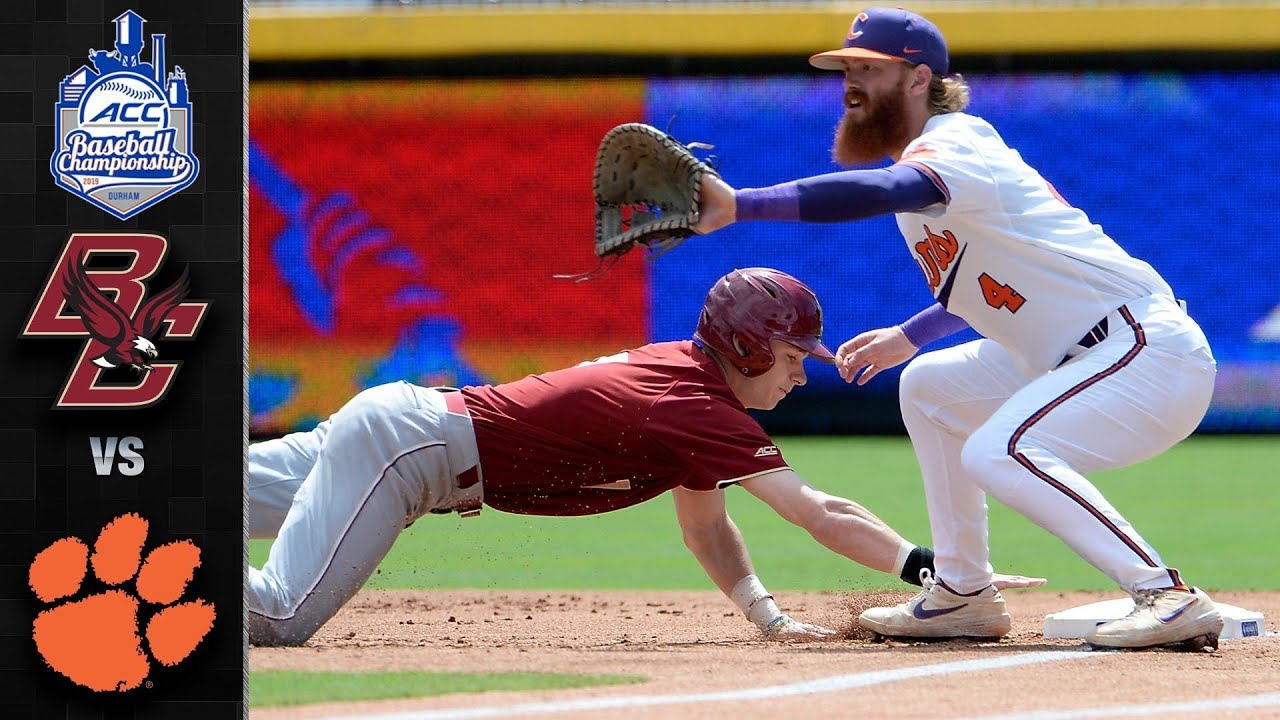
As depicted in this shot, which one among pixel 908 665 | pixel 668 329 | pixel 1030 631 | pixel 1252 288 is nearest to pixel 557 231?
pixel 668 329

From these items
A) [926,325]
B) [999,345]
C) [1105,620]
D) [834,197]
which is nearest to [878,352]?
[926,325]

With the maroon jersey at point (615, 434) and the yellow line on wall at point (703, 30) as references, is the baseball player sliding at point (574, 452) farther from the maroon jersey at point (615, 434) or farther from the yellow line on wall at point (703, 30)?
the yellow line on wall at point (703, 30)

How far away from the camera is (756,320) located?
495cm

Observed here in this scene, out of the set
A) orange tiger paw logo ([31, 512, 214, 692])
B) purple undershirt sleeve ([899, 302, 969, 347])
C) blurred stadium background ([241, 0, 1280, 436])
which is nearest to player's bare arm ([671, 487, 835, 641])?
purple undershirt sleeve ([899, 302, 969, 347])

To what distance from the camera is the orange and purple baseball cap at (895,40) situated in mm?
5145

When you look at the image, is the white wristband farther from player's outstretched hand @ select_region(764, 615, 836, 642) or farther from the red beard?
the red beard

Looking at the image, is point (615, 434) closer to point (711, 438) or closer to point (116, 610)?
point (711, 438)

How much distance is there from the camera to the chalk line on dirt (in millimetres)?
3594

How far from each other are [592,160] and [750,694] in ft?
39.6

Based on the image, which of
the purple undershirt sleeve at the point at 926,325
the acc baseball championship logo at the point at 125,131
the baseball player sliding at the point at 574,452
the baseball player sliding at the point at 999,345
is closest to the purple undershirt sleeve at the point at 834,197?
the baseball player sliding at the point at 999,345

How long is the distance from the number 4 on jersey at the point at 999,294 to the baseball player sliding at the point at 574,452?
0.49m

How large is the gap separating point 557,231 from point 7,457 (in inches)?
494

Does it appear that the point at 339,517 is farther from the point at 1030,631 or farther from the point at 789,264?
the point at 789,264

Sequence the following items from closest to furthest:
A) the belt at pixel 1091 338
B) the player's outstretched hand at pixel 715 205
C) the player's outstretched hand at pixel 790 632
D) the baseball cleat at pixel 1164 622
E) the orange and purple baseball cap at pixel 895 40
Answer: the player's outstretched hand at pixel 715 205, the baseball cleat at pixel 1164 622, the belt at pixel 1091 338, the orange and purple baseball cap at pixel 895 40, the player's outstretched hand at pixel 790 632
